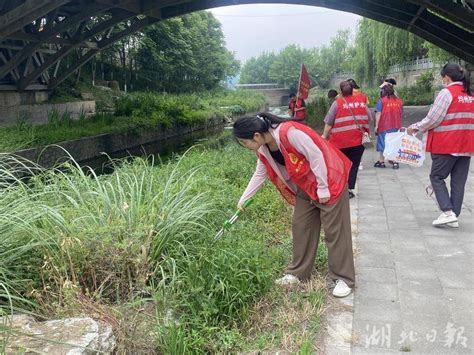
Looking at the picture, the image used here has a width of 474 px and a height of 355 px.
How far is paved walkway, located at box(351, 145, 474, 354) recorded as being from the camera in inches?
101

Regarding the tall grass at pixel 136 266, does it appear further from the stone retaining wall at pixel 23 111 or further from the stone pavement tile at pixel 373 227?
the stone retaining wall at pixel 23 111

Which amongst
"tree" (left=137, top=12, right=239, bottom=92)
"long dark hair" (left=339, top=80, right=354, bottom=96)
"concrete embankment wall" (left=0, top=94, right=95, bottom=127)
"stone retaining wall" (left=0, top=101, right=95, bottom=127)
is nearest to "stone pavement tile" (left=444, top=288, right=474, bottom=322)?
"long dark hair" (left=339, top=80, right=354, bottom=96)

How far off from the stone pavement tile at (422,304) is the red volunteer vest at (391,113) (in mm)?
4576

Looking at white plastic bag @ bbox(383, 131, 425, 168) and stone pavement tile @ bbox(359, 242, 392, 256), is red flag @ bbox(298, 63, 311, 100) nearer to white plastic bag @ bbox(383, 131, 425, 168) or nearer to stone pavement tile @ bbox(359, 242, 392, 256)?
white plastic bag @ bbox(383, 131, 425, 168)

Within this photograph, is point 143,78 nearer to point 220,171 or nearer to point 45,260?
point 220,171

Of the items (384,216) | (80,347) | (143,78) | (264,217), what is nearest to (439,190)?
(384,216)

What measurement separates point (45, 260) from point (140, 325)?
2.58 ft

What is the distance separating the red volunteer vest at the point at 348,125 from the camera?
17.7ft

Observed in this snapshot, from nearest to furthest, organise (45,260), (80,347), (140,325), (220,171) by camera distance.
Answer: (80,347), (140,325), (45,260), (220,171)

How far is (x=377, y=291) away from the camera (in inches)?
124

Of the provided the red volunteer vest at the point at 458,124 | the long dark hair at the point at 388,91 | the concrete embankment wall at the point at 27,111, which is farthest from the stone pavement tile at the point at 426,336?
the concrete embankment wall at the point at 27,111

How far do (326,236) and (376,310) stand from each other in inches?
22.3

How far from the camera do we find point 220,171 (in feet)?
21.8

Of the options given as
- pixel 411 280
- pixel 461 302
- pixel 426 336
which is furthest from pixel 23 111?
pixel 426 336
